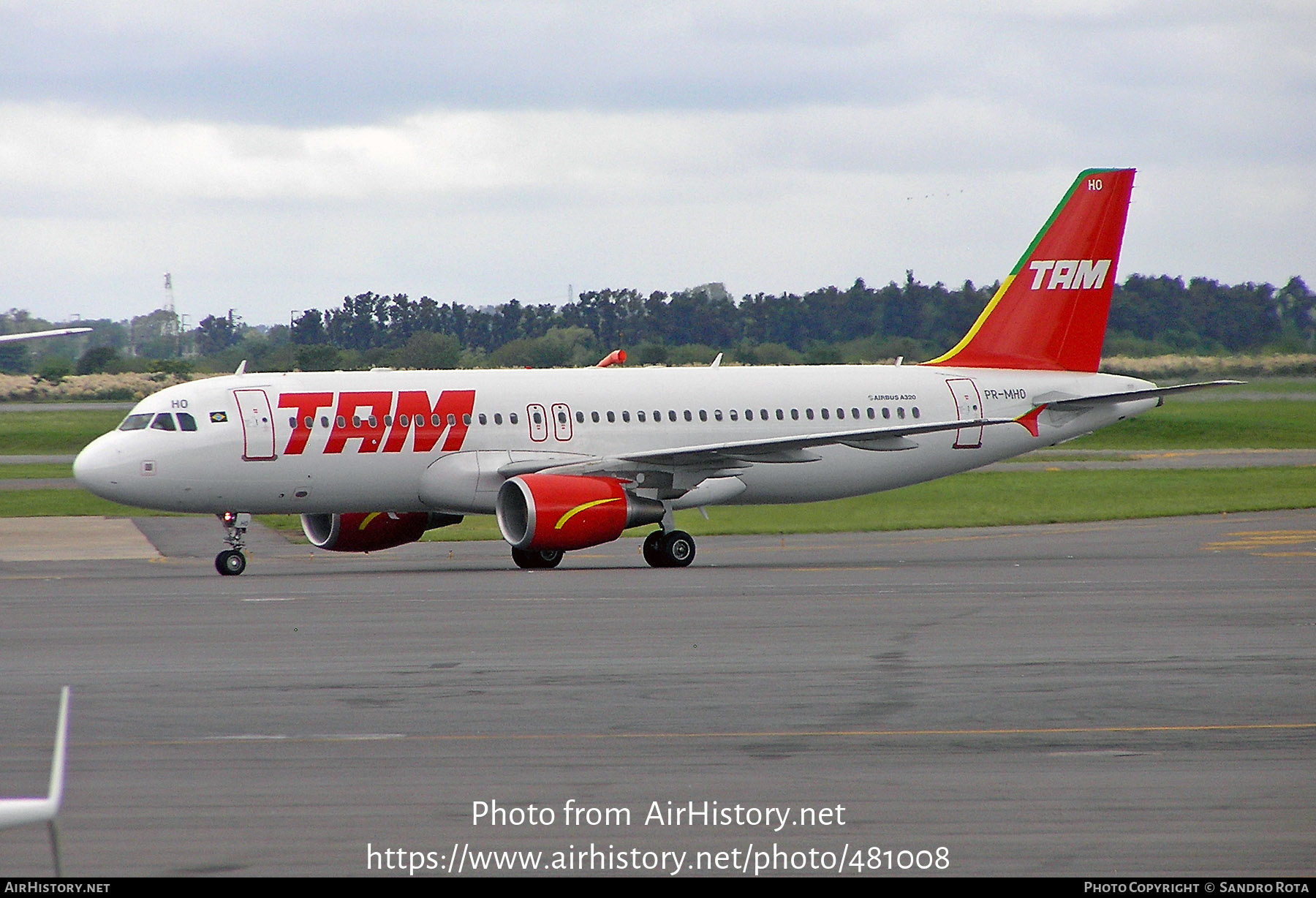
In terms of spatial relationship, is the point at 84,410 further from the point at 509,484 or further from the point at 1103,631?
the point at 1103,631

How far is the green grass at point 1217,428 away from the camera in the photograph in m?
57.2

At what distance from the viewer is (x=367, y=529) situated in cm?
3025

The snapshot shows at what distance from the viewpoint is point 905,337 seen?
55.2 m

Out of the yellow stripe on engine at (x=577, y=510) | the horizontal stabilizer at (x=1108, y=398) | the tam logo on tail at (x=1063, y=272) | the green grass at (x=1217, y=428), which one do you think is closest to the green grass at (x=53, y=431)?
the green grass at (x=1217, y=428)

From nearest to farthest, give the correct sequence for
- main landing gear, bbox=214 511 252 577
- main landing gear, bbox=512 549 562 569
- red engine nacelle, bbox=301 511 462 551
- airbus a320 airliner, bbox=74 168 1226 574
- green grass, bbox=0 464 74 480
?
main landing gear, bbox=214 511 252 577, airbus a320 airliner, bbox=74 168 1226 574, main landing gear, bbox=512 549 562 569, red engine nacelle, bbox=301 511 462 551, green grass, bbox=0 464 74 480

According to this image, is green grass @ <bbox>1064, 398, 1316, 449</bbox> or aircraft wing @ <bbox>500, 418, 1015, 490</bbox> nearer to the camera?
aircraft wing @ <bbox>500, 418, 1015, 490</bbox>

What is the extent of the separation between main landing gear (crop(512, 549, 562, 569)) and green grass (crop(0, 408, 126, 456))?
39.6 metres

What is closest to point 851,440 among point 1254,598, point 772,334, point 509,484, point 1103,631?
point 509,484

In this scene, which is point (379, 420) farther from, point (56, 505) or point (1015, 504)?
point (56, 505)

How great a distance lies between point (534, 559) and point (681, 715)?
15.2 metres

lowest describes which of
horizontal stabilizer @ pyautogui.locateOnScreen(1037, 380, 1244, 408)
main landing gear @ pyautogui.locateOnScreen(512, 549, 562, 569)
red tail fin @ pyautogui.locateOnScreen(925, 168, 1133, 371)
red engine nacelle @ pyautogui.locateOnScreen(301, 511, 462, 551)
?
main landing gear @ pyautogui.locateOnScreen(512, 549, 562, 569)

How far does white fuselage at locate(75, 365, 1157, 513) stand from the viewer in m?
27.4

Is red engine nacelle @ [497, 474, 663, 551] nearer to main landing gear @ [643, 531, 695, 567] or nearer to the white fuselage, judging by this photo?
main landing gear @ [643, 531, 695, 567]

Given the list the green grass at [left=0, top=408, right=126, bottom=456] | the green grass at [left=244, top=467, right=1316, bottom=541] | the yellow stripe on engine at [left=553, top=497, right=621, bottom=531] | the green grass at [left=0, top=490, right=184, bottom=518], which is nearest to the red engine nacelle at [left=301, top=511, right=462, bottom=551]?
the yellow stripe on engine at [left=553, top=497, right=621, bottom=531]
